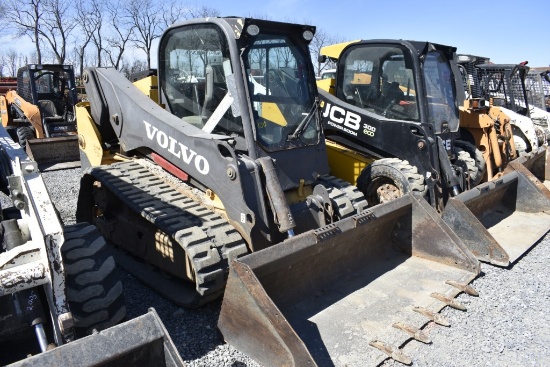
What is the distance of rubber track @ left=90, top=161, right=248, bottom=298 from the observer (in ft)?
11.3

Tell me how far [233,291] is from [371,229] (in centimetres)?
163

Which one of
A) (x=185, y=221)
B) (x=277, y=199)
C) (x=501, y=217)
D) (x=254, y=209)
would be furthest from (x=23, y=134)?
(x=501, y=217)

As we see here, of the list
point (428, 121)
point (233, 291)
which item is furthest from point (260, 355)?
point (428, 121)

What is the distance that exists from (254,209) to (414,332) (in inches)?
55.9

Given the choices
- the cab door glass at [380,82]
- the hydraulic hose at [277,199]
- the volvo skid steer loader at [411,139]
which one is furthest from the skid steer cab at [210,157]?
the cab door glass at [380,82]

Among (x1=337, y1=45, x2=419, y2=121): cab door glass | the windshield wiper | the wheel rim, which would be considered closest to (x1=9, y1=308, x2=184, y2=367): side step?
the windshield wiper

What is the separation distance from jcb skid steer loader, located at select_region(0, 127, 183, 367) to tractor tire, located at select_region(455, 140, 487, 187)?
5.36m

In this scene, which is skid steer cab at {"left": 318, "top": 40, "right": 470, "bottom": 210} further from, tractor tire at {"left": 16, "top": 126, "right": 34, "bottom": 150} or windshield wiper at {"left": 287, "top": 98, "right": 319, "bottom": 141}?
tractor tire at {"left": 16, "top": 126, "right": 34, "bottom": 150}

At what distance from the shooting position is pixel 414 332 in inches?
132

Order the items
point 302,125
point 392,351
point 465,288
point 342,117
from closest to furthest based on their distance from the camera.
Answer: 1. point 392,351
2. point 465,288
3. point 302,125
4. point 342,117

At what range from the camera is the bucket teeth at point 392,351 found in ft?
10.1

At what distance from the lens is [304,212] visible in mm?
4188

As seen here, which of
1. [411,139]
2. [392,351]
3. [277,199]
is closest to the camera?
[392,351]

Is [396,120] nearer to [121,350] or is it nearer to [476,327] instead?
[476,327]
